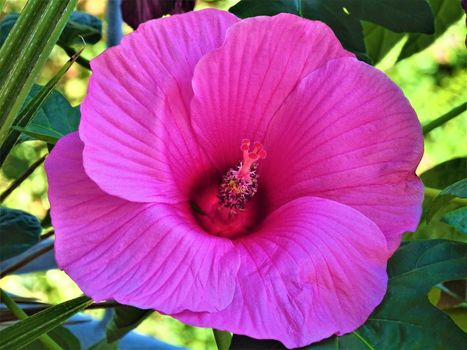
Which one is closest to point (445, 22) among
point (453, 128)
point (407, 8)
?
point (407, 8)

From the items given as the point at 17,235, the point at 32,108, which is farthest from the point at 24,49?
the point at 17,235

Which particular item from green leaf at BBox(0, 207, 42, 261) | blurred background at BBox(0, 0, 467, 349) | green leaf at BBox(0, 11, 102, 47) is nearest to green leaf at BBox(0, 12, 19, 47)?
green leaf at BBox(0, 11, 102, 47)

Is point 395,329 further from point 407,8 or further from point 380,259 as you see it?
point 407,8

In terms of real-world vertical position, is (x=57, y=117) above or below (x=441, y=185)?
above

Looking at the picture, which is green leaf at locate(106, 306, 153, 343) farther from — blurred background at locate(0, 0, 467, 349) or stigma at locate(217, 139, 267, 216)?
blurred background at locate(0, 0, 467, 349)

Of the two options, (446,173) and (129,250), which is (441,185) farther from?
(129,250)

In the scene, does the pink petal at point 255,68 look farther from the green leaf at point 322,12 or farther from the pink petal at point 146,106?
the green leaf at point 322,12
